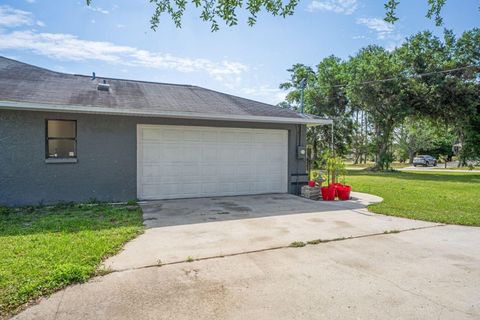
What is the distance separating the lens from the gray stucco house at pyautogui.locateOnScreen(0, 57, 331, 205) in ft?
23.4

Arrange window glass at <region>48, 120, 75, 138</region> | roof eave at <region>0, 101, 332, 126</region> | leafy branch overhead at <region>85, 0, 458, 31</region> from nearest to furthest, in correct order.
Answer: leafy branch overhead at <region>85, 0, 458, 31</region> → roof eave at <region>0, 101, 332, 126</region> → window glass at <region>48, 120, 75, 138</region>

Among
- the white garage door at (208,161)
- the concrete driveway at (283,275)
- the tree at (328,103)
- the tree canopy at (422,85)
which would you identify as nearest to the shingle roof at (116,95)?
the white garage door at (208,161)

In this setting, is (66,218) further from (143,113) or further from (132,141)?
(143,113)

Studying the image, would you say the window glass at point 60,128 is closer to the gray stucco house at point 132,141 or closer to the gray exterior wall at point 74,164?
the gray stucco house at point 132,141

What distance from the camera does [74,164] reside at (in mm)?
7551

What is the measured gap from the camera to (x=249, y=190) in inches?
379

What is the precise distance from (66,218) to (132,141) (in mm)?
2766

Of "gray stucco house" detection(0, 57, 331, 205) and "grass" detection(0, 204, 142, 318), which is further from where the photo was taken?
"gray stucco house" detection(0, 57, 331, 205)

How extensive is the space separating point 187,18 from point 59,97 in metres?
5.08

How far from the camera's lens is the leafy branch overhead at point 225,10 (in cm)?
366

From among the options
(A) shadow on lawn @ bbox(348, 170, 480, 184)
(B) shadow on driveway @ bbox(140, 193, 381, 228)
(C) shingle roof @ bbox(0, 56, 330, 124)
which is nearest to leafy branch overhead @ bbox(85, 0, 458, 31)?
(B) shadow on driveway @ bbox(140, 193, 381, 228)

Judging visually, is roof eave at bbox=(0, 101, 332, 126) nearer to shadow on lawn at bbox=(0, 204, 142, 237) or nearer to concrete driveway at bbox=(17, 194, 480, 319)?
shadow on lawn at bbox=(0, 204, 142, 237)

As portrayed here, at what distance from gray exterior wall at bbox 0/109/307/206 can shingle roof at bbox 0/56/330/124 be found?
392 millimetres

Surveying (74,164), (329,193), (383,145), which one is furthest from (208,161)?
(383,145)
